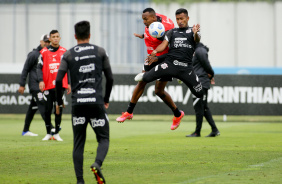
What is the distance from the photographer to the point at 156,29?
12648 millimetres

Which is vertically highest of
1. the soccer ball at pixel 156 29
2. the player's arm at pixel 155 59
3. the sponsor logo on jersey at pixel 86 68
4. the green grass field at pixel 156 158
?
the soccer ball at pixel 156 29

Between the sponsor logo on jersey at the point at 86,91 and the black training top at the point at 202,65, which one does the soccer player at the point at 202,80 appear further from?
the sponsor logo on jersey at the point at 86,91

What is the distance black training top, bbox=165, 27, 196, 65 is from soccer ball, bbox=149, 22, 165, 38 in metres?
0.23

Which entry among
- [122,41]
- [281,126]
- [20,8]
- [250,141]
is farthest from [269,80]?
[20,8]

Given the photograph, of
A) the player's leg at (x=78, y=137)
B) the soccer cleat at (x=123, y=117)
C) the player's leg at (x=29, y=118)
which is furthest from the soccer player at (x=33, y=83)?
the player's leg at (x=78, y=137)

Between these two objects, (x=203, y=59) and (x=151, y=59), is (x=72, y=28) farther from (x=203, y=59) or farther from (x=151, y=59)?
(x=151, y=59)

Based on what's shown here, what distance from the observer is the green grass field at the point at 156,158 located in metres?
9.09

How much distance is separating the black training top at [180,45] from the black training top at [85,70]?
15.5 feet

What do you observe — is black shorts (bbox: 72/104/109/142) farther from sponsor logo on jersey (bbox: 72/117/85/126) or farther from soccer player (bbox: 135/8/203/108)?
soccer player (bbox: 135/8/203/108)

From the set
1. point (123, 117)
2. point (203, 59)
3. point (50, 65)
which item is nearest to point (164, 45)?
point (123, 117)

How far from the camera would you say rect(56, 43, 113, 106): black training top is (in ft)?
27.0

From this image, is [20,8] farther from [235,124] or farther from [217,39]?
[235,124]

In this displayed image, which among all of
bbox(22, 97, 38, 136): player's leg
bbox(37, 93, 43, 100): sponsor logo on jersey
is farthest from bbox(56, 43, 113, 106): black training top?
bbox(22, 97, 38, 136): player's leg

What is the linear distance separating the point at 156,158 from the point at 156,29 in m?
2.75
